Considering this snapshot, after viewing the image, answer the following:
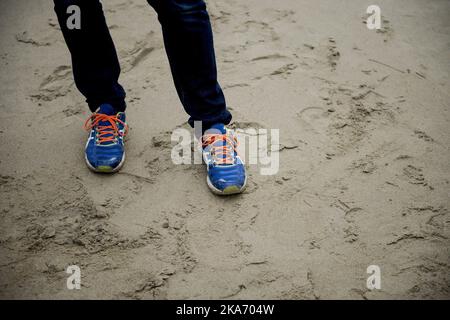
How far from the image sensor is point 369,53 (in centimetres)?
216

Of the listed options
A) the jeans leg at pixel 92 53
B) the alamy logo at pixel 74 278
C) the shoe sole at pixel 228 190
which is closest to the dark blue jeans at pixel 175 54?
the jeans leg at pixel 92 53

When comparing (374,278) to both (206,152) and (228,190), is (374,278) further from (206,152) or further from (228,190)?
(206,152)

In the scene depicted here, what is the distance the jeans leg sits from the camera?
1352mm

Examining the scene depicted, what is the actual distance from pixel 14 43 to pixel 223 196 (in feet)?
5.56

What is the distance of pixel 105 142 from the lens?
1.58 m

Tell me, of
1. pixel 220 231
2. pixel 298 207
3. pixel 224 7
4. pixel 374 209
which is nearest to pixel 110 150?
pixel 220 231

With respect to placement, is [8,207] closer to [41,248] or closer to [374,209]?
[41,248]

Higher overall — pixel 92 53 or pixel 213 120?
pixel 92 53

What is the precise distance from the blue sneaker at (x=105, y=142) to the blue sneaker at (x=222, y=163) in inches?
14.4

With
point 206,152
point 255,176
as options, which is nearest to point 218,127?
point 206,152

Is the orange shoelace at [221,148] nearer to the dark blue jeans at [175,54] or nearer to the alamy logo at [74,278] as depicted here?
the dark blue jeans at [175,54]

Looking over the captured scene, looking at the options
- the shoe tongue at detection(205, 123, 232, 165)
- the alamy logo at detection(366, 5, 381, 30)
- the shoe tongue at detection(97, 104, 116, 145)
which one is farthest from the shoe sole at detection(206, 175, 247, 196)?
the alamy logo at detection(366, 5, 381, 30)

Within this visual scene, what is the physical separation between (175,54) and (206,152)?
0.44 m

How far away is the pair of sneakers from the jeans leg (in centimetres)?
8
